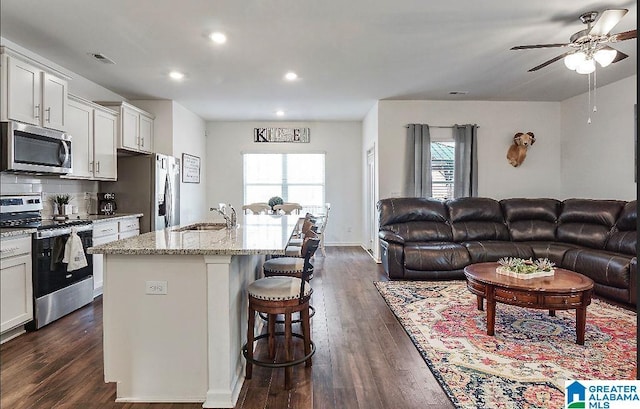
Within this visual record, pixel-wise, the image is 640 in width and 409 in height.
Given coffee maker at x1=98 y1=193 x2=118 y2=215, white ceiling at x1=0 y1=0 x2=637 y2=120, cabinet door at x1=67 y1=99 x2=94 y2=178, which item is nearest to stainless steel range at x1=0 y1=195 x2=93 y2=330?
cabinet door at x1=67 y1=99 x2=94 y2=178

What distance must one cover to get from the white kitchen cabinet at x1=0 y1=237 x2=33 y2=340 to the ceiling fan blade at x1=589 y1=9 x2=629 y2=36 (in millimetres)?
5023

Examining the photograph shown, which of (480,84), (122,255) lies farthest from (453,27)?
(122,255)

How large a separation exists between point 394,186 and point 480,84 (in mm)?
1968

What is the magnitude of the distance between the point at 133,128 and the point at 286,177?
3489 millimetres

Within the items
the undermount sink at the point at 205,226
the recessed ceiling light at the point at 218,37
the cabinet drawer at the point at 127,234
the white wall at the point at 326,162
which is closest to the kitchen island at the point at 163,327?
the undermount sink at the point at 205,226

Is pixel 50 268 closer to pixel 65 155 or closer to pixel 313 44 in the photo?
pixel 65 155

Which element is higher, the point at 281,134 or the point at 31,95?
the point at 281,134

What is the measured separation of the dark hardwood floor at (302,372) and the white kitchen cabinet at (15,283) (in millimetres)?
177

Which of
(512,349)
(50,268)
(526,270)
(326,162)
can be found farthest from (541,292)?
(326,162)

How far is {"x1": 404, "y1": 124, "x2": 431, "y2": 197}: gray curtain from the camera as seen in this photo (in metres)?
6.07

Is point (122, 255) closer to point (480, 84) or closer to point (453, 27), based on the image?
point (453, 27)

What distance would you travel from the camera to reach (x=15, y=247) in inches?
116

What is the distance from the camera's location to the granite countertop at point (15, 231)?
9.31ft

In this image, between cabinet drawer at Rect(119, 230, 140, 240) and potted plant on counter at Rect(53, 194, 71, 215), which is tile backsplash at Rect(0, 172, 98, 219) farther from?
cabinet drawer at Rect(119, 230, 140, 240)
